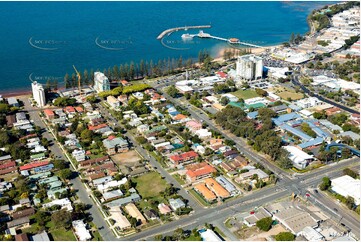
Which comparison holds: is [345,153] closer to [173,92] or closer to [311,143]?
[311,143]

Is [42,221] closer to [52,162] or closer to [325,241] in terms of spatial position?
[52,162]

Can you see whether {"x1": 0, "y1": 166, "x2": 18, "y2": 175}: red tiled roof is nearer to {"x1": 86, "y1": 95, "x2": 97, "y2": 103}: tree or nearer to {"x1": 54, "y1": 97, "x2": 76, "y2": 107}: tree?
{"x1": 54, "y1": 97, "x2": 76, "y2": 107}: tree

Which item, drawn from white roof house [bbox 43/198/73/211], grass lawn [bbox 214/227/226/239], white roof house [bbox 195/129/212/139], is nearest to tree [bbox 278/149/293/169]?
white roof house [bbox 195/129/212/139]

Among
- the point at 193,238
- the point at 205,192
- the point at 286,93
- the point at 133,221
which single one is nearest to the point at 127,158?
the point at 205,192

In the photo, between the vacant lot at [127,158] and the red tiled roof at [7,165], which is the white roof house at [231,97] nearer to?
the vacant lot at [127,158]

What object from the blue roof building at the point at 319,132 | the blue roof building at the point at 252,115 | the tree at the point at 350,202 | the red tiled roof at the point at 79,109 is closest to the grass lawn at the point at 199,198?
the tree at the point at 350,202
